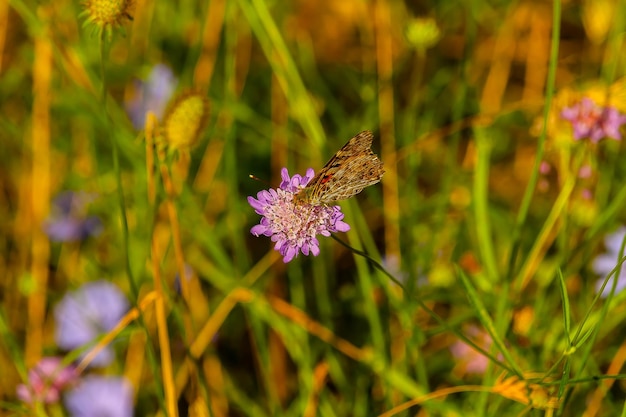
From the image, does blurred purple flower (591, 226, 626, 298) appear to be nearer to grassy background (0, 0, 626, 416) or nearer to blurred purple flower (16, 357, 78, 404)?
grassy background (0, 0, 626, 416)

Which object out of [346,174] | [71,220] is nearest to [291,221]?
[346,174]

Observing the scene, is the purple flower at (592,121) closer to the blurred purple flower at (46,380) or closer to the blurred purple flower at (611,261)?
the blurred purple flower at (611,261)

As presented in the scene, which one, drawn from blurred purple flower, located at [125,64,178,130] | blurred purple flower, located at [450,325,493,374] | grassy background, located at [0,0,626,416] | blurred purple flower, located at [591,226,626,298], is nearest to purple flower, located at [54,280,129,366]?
grassy background, located at [0,0,626,416]

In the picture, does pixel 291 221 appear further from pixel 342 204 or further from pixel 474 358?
pixel 474 358

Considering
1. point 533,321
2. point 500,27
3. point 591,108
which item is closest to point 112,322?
point 533,321

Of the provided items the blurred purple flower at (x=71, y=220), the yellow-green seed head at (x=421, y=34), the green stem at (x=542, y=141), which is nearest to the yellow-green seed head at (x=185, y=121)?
the green stem at (x=542, y=141)
